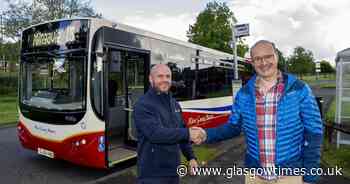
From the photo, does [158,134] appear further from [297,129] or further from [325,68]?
[325,68]

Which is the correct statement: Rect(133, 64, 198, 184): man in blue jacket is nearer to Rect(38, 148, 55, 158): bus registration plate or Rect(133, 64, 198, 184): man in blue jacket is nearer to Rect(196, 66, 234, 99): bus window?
Rect(38, 148, 55, 158): bus registration plate

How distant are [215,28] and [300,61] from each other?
39810 millimetres

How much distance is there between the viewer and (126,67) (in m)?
7.22

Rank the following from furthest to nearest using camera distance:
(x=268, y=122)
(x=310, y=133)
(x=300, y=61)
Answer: (x=300, y=61) < (x=268, y=122) < (x=310, y=133)

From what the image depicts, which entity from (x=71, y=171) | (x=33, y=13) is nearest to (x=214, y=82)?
(x=71, y=171)

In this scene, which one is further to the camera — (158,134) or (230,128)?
(230,128)

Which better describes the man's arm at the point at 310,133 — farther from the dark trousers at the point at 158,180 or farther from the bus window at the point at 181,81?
the bus window at the point at 181,81

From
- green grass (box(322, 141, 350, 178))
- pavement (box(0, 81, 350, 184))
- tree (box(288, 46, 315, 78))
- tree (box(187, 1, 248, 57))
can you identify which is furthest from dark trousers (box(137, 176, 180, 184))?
tree (box(288, 46, 315, 78))

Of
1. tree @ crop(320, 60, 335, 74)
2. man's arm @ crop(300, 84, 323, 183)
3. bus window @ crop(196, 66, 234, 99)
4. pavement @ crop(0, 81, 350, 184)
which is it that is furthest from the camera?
tree @ crop(320, 60, 335, 74)

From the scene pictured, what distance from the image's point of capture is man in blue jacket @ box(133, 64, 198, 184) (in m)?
2.81

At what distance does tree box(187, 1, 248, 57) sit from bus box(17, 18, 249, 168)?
18.9 metres

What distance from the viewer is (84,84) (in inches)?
230

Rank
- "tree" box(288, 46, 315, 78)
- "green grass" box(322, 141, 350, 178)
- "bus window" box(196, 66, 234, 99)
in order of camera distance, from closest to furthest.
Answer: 1. "green grass" box(322, 141, 350, 178)
2. "bus window" box(196, 66, 234, 99)
3. "tree" box(288, 46, 315, 78)

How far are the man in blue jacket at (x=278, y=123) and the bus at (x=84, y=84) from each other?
3.68 meters
